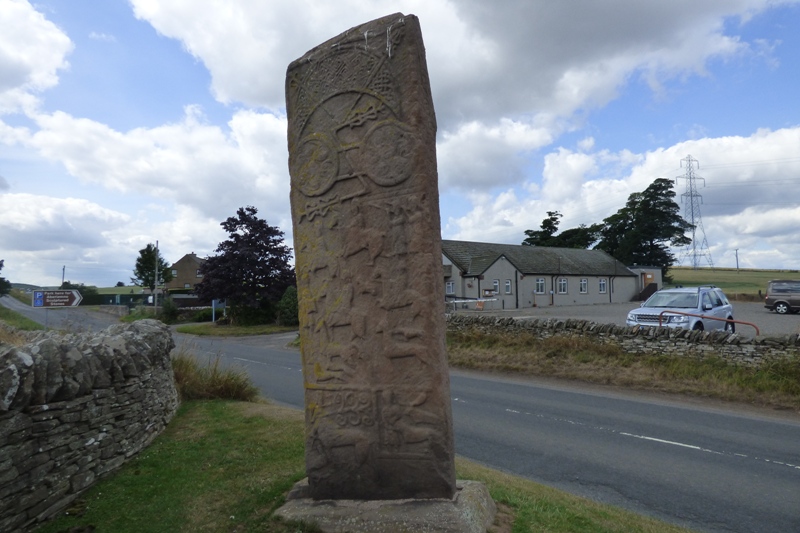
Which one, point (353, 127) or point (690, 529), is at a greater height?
point (353, 127)

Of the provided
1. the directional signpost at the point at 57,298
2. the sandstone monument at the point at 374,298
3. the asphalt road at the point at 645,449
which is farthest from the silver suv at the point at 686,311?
the directional signpost at the point at 57,298

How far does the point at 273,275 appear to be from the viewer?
35.4 m

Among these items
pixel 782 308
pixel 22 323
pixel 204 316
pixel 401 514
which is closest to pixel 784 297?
pixel 782 308

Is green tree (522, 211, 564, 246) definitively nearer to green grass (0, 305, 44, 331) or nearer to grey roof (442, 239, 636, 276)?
grey roof (442, 239, 636, 276)

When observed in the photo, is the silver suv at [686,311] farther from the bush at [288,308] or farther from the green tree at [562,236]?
the green tree at [562,236]

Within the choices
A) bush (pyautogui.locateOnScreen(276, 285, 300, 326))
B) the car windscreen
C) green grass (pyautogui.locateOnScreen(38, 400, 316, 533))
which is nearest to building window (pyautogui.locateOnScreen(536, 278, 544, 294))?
bush (pyautogui.locateOnScreen(276, 285, 300, 326))

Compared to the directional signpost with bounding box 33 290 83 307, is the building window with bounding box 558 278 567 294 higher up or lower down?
higher up

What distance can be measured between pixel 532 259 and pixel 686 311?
3120 centimetres

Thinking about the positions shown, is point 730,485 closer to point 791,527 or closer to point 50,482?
point 791,527

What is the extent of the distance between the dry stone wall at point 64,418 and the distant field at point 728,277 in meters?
61.1

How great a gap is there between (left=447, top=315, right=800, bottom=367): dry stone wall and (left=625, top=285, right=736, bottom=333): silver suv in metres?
0.96

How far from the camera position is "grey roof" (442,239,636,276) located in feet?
133

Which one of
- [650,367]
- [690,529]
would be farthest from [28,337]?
[650,367]

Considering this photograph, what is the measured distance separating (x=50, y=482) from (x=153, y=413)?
2404 millimetres
